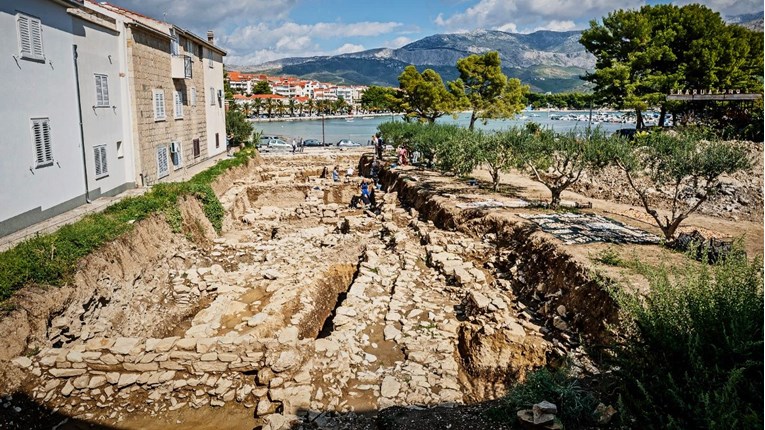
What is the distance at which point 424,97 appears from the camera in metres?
52.2

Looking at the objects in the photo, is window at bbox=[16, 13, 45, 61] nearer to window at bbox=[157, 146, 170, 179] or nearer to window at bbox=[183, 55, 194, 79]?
window at bbox=[157, 146, 170, 179]

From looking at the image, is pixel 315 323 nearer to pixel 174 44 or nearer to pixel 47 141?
pixel 47 141

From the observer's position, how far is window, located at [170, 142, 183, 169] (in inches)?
1147

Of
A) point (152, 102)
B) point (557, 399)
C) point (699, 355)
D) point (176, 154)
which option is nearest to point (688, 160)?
point (699, 355)

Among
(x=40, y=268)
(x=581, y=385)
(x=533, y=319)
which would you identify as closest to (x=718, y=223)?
(x=533, y=319)

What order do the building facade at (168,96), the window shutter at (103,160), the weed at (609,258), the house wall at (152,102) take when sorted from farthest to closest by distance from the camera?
the building facade at (168,96), the house wall at (152,102), the window shutter at (103,160), the weed at (609,258)

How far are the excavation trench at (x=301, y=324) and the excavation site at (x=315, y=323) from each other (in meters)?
0.04

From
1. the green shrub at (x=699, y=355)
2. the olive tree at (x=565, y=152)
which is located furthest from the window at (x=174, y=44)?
the green shrub at (x=699, y=355)

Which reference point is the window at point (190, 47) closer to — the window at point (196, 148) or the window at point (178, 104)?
the window at point (178, 104)

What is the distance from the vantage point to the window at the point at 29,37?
49.7 feet

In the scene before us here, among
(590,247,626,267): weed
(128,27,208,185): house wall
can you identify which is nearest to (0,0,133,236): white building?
(128,27,208,185): house wall

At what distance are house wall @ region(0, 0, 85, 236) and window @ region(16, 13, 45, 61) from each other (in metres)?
0.20

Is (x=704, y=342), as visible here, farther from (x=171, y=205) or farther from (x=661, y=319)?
(x=171, y=205)

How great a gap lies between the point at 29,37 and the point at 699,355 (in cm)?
1973
